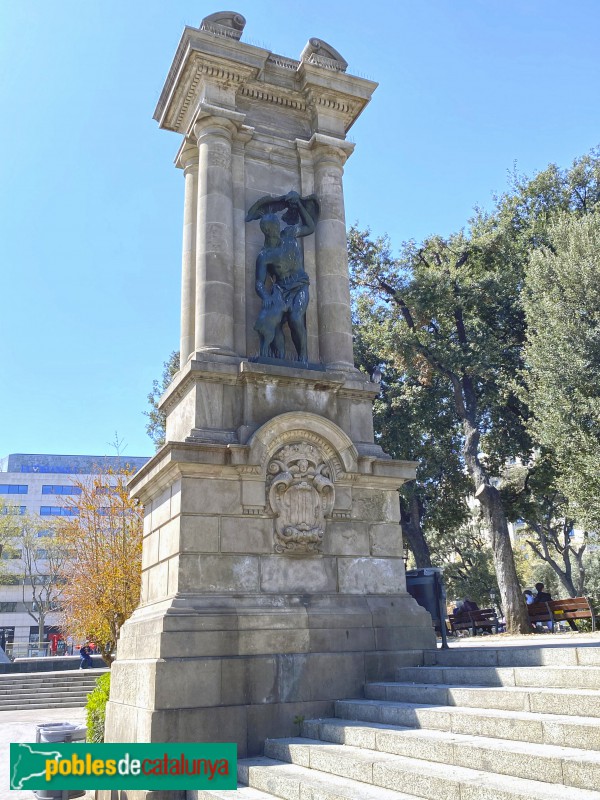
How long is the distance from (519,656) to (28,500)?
291 ft

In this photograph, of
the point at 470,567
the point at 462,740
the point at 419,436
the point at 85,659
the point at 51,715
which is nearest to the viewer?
the point at 462,740

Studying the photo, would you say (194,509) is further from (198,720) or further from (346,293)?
(346,293)

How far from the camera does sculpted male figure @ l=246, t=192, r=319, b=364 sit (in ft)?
35.0

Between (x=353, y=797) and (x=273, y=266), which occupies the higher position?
(x=273, y=266)

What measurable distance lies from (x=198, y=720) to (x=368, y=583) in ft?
9.82

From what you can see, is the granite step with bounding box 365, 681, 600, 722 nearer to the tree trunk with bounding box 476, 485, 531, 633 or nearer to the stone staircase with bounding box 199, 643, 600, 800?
the stone staircase with bounding box 199, 643, 600, 800

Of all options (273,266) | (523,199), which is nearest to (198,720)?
(273,266)

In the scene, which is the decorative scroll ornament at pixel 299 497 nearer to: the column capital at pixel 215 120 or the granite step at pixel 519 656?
the granite step at pixel 519 656

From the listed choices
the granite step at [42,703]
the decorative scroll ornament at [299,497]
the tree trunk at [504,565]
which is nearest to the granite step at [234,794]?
the decorative scroll ornament at [299,497]

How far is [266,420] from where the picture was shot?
32.2 ft

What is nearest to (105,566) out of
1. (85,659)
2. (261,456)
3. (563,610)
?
(85,659)

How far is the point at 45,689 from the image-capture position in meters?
27.5

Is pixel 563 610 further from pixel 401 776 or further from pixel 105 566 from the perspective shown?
pixel 401 776

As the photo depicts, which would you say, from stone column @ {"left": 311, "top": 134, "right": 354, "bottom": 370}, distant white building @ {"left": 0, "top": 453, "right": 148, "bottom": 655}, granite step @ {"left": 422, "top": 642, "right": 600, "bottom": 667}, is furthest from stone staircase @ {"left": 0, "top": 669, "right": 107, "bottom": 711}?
distant white building @ {"left": 0, "top": 453, "right": 148, "bottom": 655}
